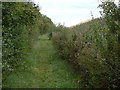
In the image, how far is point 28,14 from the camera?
21.2 feet

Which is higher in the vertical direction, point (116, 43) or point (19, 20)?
point (19, 20)

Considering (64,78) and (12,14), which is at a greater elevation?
(12,14)

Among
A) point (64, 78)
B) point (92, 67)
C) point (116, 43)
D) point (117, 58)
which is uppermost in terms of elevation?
point (116, 43)

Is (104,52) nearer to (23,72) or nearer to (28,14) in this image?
(28,14)

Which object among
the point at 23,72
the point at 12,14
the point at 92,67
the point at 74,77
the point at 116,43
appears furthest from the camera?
the point at 23,72

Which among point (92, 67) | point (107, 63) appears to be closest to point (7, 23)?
point (92, 67)

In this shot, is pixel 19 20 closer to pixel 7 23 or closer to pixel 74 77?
pixel 7 23

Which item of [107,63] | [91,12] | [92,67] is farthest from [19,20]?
[107,63]

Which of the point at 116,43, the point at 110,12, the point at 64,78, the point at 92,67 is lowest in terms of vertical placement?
the point at 64,78

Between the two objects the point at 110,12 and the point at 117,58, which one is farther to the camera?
the point at 110,12

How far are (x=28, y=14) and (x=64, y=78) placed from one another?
353 centimetres

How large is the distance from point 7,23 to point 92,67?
3.28 m

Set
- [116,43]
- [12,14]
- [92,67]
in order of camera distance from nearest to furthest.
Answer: [116,43] → [92,67] → [12,14]

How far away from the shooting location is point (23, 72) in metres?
8.91
